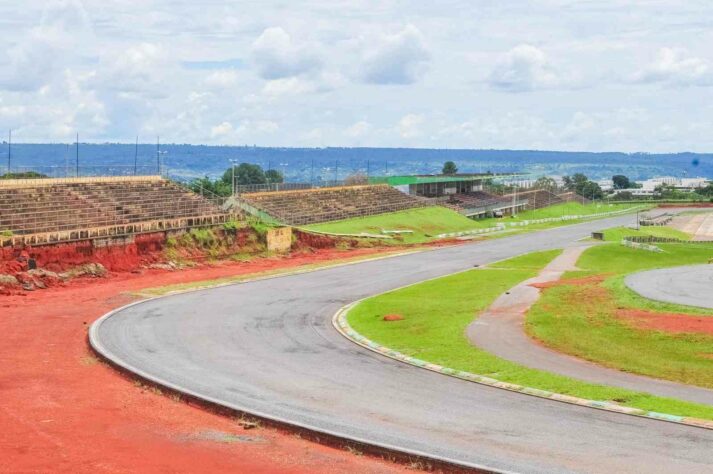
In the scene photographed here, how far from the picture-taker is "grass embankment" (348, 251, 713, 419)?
968 inches

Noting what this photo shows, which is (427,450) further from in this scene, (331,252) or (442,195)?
(442,195)

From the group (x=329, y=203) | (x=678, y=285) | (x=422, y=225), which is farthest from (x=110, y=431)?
(x=422, y=225)

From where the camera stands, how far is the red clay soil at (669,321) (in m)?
32.8

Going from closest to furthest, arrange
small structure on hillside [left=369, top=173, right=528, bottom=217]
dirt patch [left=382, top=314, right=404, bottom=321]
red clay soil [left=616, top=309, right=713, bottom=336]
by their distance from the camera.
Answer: red clay soil [left=616, top=309, right=713, bottom=336], dirt patch [left=382, top=314, right=404, bottom=321], small structure on hillside [left=369, top=173, right=528, bottom=217]

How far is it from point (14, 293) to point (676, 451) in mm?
38587

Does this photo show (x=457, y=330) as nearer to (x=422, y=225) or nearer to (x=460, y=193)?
(x=422, y=225)

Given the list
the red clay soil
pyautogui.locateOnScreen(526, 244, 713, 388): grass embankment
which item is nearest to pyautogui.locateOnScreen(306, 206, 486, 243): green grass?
pyautogui.locateOnScreen(526, 244, 713, 388): grass embankment

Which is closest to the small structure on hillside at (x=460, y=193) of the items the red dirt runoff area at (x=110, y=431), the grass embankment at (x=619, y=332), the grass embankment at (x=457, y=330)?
the grass embankment at (x=457, y=330)

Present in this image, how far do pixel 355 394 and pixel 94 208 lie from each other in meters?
45.5

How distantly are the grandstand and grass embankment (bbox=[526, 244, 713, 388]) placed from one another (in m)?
31.9

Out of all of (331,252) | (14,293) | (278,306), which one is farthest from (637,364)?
(331,252)

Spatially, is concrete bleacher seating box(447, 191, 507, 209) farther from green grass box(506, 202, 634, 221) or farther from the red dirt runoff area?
the red dirt runoff area

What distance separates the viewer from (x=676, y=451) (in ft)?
64.8

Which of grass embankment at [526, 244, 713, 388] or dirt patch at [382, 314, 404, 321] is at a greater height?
grass embankment at [526, 244, 713, 388]
